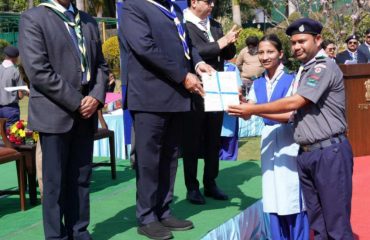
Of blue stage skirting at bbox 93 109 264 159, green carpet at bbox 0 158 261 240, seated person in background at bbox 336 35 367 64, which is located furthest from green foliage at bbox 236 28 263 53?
green carpet at bbox 0 158 261 240

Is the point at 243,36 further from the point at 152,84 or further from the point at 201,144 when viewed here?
the point at 152,84

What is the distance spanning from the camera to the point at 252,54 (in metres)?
11.1

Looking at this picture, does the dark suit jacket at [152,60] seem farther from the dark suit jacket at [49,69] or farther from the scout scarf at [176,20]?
the dark suit jacket at [49,69]

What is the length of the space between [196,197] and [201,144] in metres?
0.60

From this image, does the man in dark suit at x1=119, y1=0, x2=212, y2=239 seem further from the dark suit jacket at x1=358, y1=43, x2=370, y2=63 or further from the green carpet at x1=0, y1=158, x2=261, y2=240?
the dark suit jacket at x1=358, y1=43, x2=370, y2=63

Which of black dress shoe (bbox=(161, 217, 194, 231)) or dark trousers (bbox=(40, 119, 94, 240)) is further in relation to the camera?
black dress shoe (bbox=(161, 217, 194, 231))

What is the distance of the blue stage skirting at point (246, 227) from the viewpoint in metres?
4.43

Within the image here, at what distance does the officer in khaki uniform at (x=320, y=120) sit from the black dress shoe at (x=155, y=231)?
3.06 ft

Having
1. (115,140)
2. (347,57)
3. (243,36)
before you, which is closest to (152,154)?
(115,140)

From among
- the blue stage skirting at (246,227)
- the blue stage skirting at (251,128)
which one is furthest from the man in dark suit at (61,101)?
the blue stage skirting at (251,128)

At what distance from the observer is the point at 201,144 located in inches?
223

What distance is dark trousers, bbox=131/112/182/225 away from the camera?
418 cm

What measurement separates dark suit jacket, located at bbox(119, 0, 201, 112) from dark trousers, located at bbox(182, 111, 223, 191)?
980 mm

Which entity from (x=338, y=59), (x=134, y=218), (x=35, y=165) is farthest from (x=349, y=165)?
(x=338, y=59)
